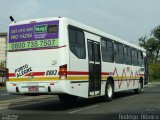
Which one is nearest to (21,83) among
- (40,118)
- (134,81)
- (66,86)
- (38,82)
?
(38,82)

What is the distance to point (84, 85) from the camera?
Result: 16.0 meters

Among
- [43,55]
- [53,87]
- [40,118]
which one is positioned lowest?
[40,118]

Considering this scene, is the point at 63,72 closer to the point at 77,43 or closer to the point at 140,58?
the point at 77,43

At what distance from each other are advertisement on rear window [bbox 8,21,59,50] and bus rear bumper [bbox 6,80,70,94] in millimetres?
1367

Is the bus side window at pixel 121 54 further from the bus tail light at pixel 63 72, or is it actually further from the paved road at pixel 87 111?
the bus tail light at pixel 63 72

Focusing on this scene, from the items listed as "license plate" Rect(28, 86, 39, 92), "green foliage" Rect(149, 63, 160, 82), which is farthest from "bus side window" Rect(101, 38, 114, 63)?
"green foliage" Rect(149, 63, 160, 82)

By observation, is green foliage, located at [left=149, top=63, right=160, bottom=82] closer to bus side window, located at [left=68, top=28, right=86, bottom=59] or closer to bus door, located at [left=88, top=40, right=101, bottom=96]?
bus door, located at [left=88, top=40, right=101, bottom=96]

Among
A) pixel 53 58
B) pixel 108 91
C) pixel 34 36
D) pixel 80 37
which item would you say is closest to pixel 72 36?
pixel 80 37

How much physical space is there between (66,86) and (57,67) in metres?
0.76

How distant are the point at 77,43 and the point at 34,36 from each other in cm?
164

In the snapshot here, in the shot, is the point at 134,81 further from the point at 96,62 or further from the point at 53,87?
the point at 53,87

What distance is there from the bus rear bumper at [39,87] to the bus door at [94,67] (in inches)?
91.0

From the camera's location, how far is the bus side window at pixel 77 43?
1534 centimetres

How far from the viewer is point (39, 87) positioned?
15.0 metres
